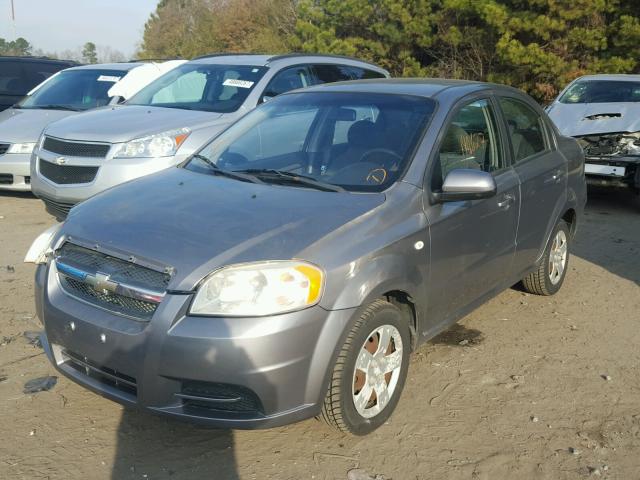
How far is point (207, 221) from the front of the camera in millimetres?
3250

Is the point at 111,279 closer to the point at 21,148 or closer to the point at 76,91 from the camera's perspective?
the point at 21,148

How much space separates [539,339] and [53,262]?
3162mm

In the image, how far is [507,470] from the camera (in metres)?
3.13

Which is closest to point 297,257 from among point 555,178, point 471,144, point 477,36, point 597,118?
point 471,144

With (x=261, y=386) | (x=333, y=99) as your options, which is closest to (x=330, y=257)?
(x=261, y=386)

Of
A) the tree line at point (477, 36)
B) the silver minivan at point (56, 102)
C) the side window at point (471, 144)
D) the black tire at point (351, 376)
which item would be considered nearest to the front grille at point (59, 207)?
the silver minivan at point (56, 102)

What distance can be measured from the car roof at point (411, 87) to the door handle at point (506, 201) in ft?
2.33

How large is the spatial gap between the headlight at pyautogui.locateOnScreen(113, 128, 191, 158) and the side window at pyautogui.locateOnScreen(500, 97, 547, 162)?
3245mm

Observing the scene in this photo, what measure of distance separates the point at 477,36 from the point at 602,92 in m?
12.1

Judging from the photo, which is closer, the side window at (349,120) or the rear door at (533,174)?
the side window at (349,120)

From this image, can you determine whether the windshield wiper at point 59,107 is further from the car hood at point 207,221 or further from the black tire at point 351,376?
the black tire at point 351,376

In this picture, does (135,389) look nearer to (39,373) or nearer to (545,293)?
(39,373)

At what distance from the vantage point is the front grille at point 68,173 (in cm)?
650

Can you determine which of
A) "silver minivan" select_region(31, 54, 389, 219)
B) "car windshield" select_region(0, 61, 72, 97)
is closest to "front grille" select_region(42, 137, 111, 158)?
"silver minivan" select_region(31, 54, 389, 219)
